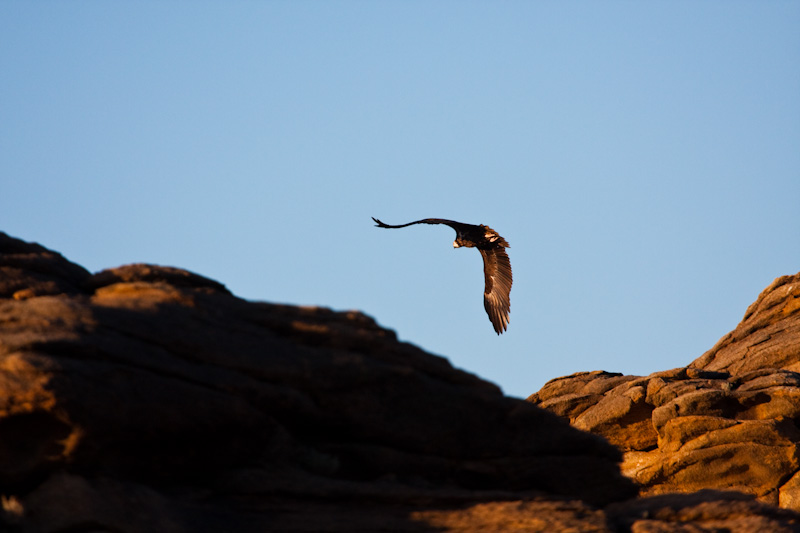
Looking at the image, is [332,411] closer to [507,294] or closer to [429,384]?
[429,384]

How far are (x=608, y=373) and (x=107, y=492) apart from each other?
2333 centimetres

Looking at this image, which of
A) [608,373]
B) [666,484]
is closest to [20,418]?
[666,484]

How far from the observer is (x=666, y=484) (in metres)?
24.6

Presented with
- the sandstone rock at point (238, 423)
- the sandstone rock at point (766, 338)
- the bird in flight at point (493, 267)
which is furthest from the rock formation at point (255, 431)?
the sandstone rock at point (766, 338)

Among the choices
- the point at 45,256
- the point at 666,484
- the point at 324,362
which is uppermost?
the point at 45,256

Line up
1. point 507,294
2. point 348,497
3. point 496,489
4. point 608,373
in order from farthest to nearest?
point 608,373
point 507,294
point 496,489
point 348,497

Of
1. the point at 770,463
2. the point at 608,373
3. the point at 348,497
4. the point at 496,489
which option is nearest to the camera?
the point at 348,497

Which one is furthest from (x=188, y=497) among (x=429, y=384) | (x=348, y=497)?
(x=429, y=384)

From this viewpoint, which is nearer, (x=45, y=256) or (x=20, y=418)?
(x=20, y=418)

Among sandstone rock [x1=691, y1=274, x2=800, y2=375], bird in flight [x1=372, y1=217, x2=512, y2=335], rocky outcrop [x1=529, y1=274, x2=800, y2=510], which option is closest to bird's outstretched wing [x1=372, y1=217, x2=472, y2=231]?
bird in flight [x1=372, y1=217, x2=512, y2=335]

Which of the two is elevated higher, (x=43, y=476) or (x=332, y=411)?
(x=332, y=411)

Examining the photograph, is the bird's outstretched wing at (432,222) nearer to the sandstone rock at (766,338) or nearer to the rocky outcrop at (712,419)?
the rocky outcrop at (712,419)

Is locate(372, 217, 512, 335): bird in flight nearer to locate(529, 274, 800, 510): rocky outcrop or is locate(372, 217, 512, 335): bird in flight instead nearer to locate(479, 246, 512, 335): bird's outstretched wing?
locate(479, 246, 512, 335): bird's outstretched wing

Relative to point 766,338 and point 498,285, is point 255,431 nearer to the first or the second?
point 498,285
